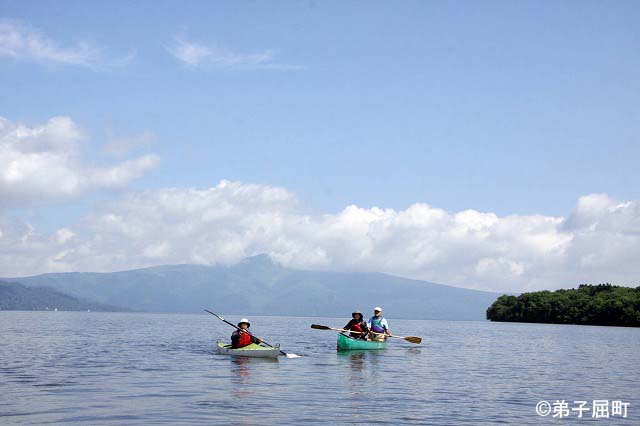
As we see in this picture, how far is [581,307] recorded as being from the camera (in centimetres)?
17338

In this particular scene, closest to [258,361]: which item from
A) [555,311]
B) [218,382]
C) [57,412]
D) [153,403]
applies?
[218,382]

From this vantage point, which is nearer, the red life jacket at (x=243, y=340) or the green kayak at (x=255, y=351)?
the green kayak at (x=255, y=351)

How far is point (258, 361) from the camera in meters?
42.4

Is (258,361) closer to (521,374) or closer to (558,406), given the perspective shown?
(521,374)

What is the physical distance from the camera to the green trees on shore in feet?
523

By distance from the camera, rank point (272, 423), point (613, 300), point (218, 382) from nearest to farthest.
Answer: point (272, 423)
point (218, 382)
point (613, 300)

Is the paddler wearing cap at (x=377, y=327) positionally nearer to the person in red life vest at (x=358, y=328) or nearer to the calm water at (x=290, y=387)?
the person in red life vest at (x=358, y=328)

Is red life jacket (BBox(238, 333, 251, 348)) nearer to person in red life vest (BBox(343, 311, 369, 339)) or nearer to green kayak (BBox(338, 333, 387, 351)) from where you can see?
green kayak (BBox(338, 333, 387, 351))

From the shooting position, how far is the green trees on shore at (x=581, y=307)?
A: 160 meters

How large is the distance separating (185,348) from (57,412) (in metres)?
32.5

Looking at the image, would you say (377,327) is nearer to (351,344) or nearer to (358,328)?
(358,328)

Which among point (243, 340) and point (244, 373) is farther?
point (243, 340)

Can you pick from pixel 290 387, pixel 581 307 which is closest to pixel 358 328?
pixel 290 387

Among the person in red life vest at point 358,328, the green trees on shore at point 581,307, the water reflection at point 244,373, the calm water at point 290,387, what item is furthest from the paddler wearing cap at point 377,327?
the green trees on shore at point 581,307
